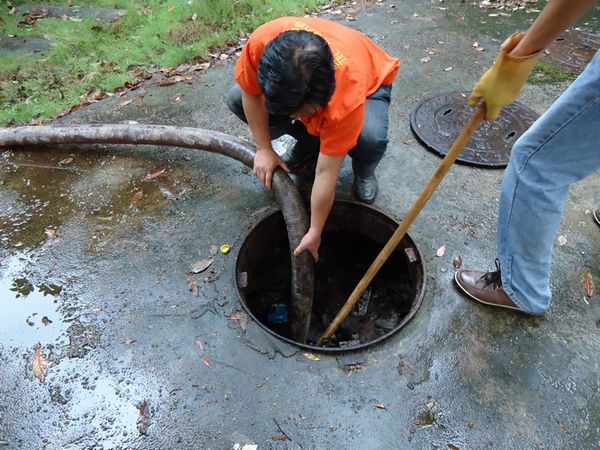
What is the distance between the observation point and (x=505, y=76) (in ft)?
4.99

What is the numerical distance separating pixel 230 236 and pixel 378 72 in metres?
1.48

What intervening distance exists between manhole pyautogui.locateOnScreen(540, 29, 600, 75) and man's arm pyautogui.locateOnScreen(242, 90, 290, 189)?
11.2 feet

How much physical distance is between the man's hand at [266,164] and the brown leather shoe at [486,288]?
1.36 m

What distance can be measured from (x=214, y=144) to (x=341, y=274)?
1554 millimetres

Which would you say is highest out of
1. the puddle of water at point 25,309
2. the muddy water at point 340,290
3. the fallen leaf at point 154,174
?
the fallen leaf at point 154,174

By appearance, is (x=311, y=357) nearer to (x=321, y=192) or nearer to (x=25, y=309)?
(x=321, y=192)

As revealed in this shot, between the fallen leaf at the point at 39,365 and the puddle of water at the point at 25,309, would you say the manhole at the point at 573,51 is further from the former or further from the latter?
the fallen leaf at the point at 39,365

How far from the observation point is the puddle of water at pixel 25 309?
92.6 inches

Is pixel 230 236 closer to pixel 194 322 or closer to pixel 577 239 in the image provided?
pixel 194 322

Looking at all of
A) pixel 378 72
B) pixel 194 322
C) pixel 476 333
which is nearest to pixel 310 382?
pixel 194 322

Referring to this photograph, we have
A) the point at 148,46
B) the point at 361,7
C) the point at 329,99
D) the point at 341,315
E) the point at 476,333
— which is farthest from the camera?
the point at 361,7

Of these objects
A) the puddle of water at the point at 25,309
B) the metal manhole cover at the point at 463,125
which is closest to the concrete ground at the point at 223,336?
the puddle of water at the point at 25,309

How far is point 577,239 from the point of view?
2750 millimetres

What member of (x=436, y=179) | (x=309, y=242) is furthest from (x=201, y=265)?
(x=436, y=179)
